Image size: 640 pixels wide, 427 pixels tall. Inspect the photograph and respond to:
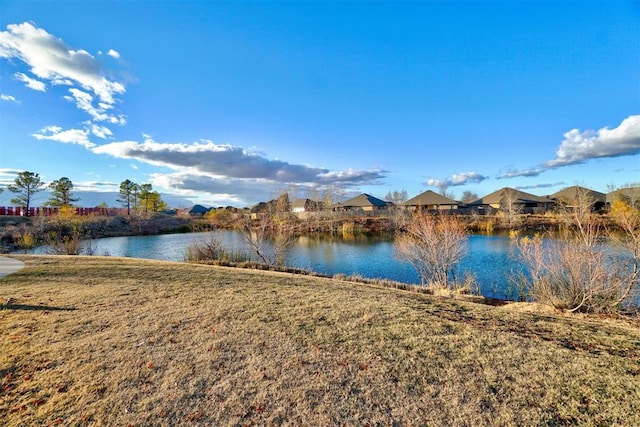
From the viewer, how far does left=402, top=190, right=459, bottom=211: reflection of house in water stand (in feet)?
175

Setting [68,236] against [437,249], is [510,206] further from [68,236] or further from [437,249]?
[68,236]

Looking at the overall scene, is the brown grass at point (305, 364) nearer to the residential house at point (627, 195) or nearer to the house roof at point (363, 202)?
the residential house at point (627, 195)

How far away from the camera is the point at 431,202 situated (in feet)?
179

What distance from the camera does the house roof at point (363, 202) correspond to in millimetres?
60350

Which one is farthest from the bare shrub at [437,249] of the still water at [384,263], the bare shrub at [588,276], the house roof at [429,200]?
the house roof at [429,200]

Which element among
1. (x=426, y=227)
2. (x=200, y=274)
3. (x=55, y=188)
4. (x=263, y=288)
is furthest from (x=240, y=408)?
(x=55, y=188)

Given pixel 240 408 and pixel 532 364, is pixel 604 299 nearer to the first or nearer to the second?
pixel 532 364

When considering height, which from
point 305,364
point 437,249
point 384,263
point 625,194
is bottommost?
point 384,263

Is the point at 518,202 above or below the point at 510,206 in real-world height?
above

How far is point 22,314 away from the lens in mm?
5641

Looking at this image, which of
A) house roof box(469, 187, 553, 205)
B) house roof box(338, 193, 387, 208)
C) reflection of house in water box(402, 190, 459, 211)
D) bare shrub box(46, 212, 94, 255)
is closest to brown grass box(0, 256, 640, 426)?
bare shrub box(46, 212, 94, 255)

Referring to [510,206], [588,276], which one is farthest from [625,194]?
[588,276]

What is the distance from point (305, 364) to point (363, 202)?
57718 mm

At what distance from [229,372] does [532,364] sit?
3.84 metres
